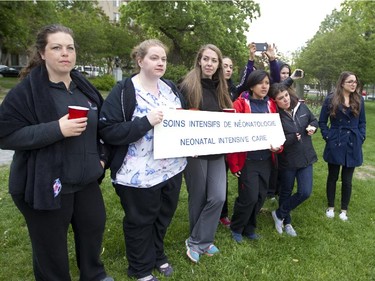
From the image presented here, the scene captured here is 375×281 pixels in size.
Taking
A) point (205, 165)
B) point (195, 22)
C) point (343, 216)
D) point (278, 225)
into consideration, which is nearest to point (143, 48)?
point (205, 165)

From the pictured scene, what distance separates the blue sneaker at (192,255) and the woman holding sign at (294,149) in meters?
1.36

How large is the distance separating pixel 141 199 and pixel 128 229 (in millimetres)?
345

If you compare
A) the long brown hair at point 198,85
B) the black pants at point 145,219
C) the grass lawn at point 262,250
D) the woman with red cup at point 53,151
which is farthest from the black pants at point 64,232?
the long brown hair at point 198,85

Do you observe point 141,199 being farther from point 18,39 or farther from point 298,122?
point 18,39

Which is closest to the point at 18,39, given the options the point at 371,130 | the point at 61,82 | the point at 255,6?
the point at 255,6

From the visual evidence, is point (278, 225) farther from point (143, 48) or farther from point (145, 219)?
point (143, 48)

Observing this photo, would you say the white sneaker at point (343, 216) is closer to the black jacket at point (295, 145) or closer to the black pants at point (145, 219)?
the black jacket at point (295, 145)

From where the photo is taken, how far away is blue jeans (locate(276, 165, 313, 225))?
426 cm

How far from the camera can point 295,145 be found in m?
4.25

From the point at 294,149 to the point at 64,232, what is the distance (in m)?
2.83

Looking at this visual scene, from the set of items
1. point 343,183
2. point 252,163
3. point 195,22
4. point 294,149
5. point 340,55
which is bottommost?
point 343,183

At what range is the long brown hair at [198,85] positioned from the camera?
11.3ft

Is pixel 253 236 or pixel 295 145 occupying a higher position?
pixel 295 145

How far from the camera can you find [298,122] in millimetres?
4316
